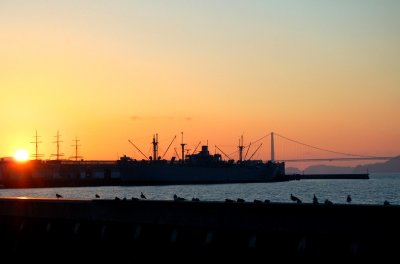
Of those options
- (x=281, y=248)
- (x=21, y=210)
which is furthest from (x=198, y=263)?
(x=21, y=210)

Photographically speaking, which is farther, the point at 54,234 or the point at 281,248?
the point at 54,234

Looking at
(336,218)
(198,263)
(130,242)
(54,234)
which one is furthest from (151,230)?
(336,218)

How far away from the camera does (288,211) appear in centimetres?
2872

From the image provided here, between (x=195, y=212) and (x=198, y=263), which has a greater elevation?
(x=195, y=212)

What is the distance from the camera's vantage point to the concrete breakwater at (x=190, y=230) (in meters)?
26.9

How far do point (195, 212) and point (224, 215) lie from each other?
4.94 ft

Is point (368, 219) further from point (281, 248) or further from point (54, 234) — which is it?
point (54, 234)

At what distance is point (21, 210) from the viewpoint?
1571 inches

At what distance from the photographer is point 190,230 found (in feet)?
104

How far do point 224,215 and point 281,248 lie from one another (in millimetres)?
3041

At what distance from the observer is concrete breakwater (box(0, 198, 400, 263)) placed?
26.9m

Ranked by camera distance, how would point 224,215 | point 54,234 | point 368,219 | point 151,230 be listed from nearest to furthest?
point 368,219 < point 224,215 < point 151,230 < point 54,234

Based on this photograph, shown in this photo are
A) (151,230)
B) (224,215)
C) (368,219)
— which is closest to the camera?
(368,219)

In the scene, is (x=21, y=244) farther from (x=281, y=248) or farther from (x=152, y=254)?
(x=281, y=248)
